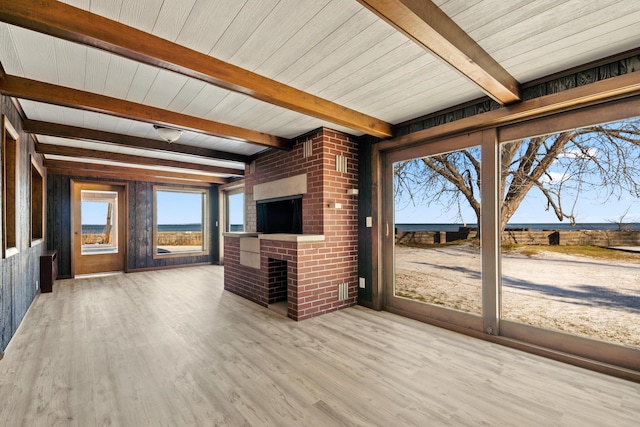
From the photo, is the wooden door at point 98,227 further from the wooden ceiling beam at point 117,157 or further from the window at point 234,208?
the window at point 234,208

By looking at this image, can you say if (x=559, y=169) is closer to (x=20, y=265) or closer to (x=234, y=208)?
(x=20, y=265)

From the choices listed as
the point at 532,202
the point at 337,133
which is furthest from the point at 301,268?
the point at 532,202

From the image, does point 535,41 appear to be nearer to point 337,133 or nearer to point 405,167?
point 405,167

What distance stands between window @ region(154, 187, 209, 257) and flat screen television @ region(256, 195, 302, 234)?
3459mm

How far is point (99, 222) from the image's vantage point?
6973 mm

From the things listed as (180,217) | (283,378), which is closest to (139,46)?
(283,378)

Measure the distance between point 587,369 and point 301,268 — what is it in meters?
2.69

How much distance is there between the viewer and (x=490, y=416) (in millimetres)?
1776

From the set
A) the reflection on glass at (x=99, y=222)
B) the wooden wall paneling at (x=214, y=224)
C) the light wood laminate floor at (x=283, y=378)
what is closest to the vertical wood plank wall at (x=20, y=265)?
the light wood laminate floor at (x=283, y=378)

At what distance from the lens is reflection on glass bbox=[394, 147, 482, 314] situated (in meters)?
3.29

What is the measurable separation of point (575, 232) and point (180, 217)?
27.4ft

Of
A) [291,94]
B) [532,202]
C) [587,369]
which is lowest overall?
[587,369]

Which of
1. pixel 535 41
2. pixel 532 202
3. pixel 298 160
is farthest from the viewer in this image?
pixel 298 160

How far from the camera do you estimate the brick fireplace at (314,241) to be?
363cm
